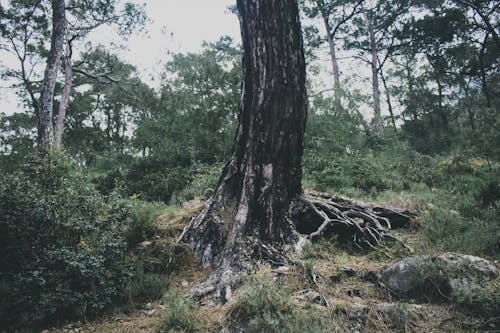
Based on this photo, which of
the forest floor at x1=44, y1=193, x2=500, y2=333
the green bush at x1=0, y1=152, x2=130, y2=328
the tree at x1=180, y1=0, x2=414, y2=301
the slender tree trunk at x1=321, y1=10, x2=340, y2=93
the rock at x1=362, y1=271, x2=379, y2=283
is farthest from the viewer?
the slender tree trunk at x1=321, y1=10, x2=340, y2=93

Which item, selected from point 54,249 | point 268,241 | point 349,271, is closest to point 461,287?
point 349,271

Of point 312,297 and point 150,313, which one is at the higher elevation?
point 312,297

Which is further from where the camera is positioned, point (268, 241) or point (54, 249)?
point (268, 241)

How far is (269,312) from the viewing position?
8.64 feet

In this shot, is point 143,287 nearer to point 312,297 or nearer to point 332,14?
point 312,297

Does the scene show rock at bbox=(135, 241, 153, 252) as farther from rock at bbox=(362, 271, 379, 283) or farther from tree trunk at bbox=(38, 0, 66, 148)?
tree trunk at bbox=(38, 0, 66, 148)

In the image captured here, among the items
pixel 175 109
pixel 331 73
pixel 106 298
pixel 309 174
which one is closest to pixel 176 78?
pixel 175 109

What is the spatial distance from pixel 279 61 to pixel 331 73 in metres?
17.8

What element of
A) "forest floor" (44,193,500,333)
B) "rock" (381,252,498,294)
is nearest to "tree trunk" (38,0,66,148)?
"forest floor" (44,193,500,333)

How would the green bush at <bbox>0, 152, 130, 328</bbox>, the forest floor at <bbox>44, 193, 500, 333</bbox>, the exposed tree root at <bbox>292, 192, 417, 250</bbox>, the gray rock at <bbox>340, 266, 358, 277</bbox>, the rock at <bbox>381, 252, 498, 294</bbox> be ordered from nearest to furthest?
the forest floor at <bbox>44, 193, 500, 333</bbox> → the rock at <bbox>381, 252, 498, 294</bbox> → the green bush at <bbox>0, 152, 130, 328</bbox> → the gray rock at <bbox>340, 266, 358, 277</bbox> → the exposed tree root at <bbox>292, 192, 417, 250</bbox>

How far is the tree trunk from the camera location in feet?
29.1

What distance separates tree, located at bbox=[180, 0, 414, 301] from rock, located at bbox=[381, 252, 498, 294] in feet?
3.65

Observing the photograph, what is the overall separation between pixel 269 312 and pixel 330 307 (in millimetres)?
643

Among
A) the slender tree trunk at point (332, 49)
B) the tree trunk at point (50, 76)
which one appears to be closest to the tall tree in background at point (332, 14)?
the slender tree trunk at point (332, 49)
